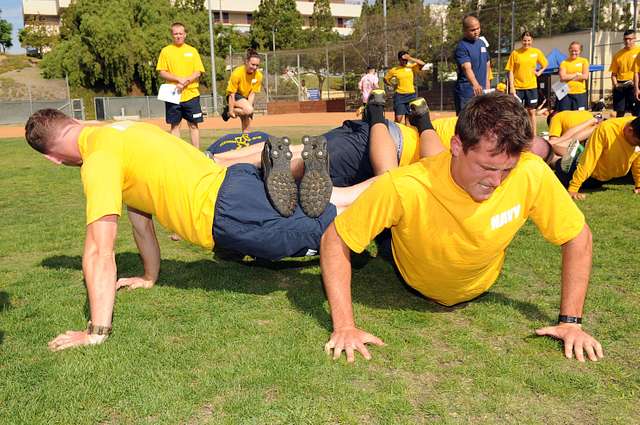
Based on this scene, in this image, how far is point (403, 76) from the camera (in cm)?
1634

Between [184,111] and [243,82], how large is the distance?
6.14 feet

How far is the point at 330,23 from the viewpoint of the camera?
221 ft

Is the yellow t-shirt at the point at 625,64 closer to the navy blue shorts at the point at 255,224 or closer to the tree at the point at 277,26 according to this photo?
the navy blue shorts at the point at 255,224

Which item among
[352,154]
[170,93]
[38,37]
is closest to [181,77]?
[170,93]

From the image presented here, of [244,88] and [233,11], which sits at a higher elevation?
[233,11]

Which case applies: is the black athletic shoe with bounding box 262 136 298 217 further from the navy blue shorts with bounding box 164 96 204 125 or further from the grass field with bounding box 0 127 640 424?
the navy blue shorts with bounding box 164 96 204 125

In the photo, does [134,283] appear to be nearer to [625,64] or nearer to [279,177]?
[279,177]

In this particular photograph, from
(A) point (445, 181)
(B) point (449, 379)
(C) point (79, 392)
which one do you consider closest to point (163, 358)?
(C) point (79, 392)

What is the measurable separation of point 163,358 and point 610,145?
583 cm

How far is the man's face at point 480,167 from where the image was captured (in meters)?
2.51

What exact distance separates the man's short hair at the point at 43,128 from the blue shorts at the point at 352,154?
218cm

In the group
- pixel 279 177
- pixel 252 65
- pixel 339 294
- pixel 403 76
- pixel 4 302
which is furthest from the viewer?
pixel 403 76

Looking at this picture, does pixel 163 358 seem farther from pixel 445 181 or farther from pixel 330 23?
pixel 330 23

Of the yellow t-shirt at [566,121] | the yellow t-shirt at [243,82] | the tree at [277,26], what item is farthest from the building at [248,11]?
the yellow t-shirt at [566,121]
